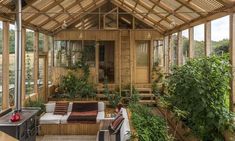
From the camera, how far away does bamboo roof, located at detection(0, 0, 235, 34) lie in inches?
288

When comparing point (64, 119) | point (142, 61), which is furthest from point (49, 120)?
point (142, 61)

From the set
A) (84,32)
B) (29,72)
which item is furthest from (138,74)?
(29,72)

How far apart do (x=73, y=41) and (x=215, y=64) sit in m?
8.86

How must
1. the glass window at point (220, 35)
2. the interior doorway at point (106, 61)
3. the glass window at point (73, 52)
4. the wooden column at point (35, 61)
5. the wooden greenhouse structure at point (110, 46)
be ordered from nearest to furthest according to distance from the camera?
the glass window at point (220, 35) → the wooden column at point (35, 61) → the wooden greenhouse structure at point (110, 46) → the glass window at point (73, 52) → the interior doorway at point (106, 61)

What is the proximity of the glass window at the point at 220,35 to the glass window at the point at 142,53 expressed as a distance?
6261 mm

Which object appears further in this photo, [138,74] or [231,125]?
[138,74]

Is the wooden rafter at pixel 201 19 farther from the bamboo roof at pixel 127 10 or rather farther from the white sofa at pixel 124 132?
the white sofa at pixel 124 132

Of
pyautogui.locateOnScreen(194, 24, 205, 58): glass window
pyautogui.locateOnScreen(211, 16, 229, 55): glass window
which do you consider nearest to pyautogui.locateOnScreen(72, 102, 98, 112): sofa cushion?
pyautogui.locateOnScreen(194, 24, 205, 58): glass window

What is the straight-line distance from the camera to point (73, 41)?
14.2 meters

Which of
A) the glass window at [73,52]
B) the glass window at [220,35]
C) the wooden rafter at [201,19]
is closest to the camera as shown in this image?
the wooden rafter at [201,19]

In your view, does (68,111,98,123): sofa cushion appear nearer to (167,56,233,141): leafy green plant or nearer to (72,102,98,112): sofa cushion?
(72,102,98,112): sofa cushion

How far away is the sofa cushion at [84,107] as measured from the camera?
10.1 meters

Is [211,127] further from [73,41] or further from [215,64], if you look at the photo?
[73,41]

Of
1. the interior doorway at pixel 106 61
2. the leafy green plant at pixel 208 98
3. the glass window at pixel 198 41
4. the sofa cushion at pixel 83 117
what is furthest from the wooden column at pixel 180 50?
the leafy green plant at pixel 208 98
